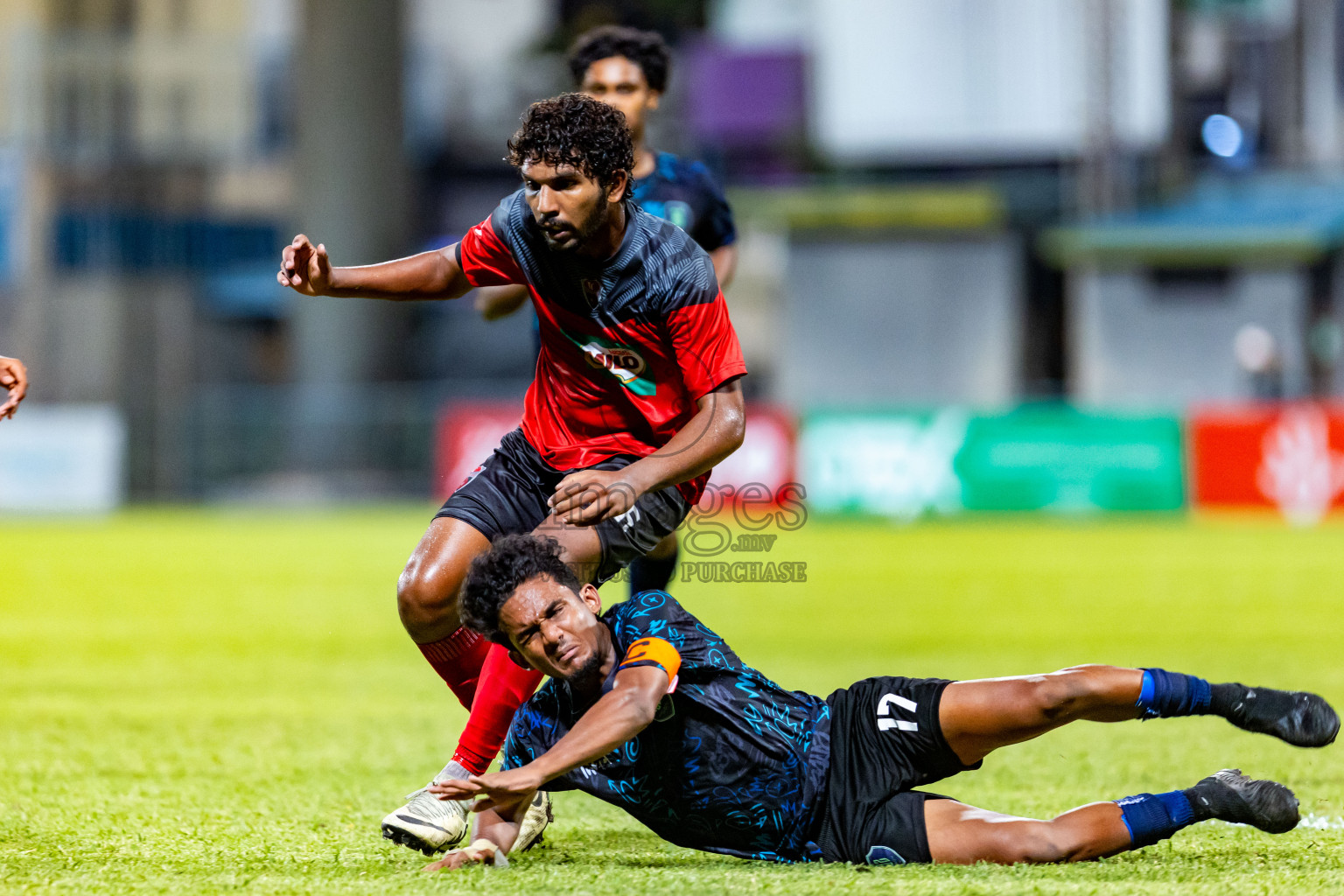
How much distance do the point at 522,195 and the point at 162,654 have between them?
6510mm

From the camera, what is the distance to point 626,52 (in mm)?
6172

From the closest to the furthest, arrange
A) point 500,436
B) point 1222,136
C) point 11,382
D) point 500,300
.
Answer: point 11,382, point 500,300, point 500,436, point 1222,136

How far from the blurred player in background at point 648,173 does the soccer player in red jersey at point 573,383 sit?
39.9 inches

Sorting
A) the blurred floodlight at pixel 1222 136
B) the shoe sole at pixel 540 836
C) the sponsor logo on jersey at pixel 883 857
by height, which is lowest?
the shoe sole at pixel 540 836

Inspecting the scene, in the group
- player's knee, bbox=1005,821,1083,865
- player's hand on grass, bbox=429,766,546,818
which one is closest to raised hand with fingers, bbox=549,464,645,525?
player's hand on grass, bbox=429,766,546,818

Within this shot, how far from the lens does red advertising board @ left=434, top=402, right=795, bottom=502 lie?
Answer: 72.0 ft

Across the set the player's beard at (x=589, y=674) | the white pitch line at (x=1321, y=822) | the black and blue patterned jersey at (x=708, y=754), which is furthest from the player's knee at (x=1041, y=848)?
the player's beard at (x=589, y=674)

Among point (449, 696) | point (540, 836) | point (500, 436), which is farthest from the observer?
point (500, 436)

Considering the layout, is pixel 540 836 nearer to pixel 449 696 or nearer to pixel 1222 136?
pixel 449 696

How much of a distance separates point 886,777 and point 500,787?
1.09 meters

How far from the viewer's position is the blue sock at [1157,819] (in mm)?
4148

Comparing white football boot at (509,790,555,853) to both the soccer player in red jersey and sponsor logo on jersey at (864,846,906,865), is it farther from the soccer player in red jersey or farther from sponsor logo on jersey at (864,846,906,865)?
sponsor logo on jersey at (864,846,906,865)

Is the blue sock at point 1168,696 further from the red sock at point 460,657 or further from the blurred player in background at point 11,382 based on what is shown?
the blurred player in background at point 11,382

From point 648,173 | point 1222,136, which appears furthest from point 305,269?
point 1222,136
